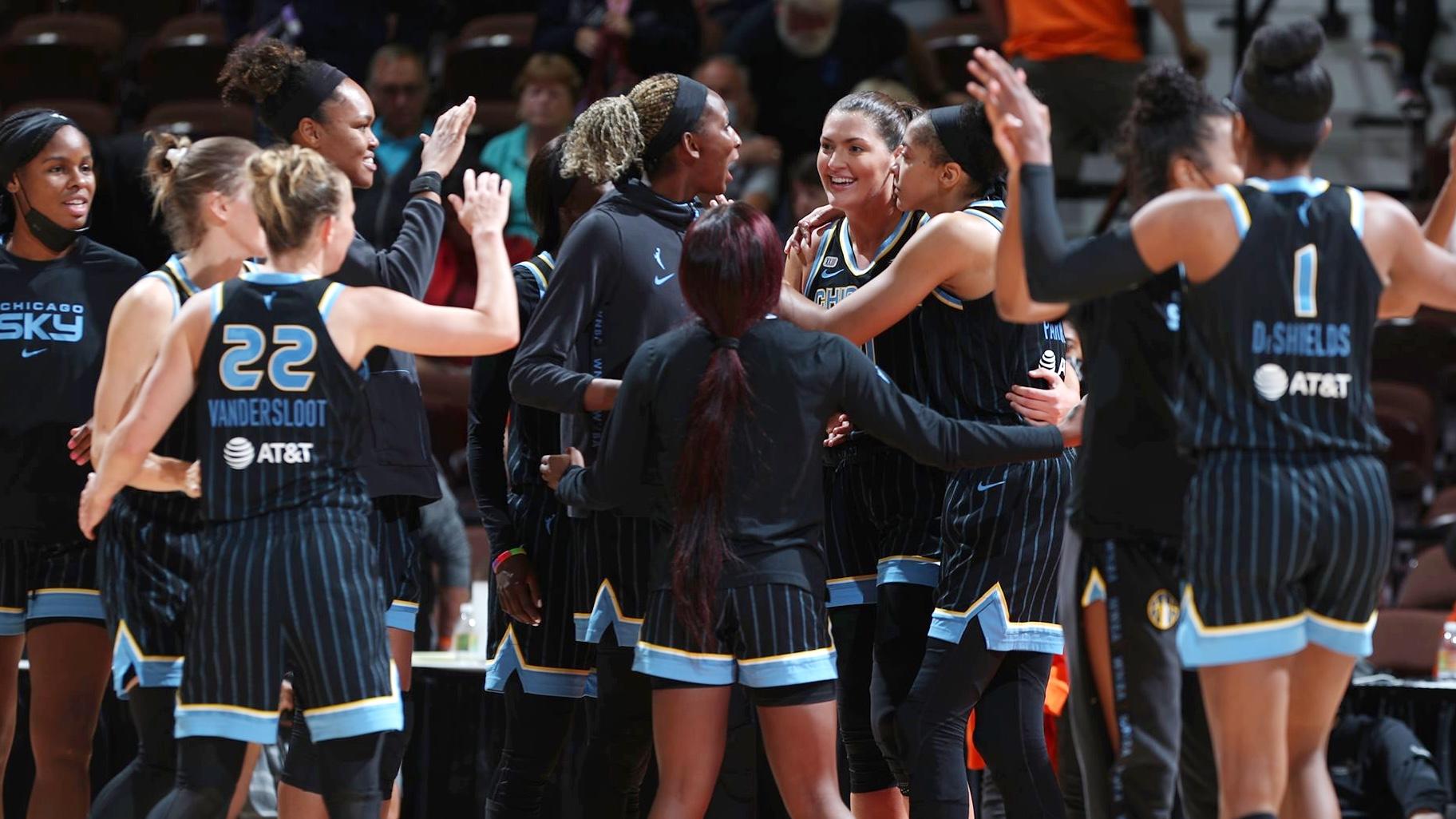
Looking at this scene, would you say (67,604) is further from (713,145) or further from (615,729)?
(713,145)

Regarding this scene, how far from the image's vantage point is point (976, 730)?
4199 millimetres

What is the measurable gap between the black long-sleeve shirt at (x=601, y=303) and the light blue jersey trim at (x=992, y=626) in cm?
93

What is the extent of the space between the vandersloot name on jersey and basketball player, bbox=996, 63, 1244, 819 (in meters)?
2.41

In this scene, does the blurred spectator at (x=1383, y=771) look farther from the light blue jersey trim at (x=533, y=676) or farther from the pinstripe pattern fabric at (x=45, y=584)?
the pinstripe pattern fabric at (x=45, y=584)

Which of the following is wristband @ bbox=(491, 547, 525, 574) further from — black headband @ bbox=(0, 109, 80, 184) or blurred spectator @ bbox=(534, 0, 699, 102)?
blurred spectator @ bbox=(534, 0, 699, 102)

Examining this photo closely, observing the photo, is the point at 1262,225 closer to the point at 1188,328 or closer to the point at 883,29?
the point at 1188,328

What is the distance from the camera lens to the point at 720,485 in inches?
143

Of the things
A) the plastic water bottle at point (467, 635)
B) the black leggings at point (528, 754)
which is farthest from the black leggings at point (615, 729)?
the plastic water bottle at point (467, 635)

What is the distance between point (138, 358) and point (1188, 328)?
2.15 meters

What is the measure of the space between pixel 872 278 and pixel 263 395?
1632 mm

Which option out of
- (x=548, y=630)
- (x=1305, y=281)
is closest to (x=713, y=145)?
(x=548, y=630)

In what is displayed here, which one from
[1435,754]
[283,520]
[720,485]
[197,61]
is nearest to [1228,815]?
[720,485]

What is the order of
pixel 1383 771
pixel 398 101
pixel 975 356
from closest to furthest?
pixel 975 356 < pixel 1383 771 < pixel 398 101

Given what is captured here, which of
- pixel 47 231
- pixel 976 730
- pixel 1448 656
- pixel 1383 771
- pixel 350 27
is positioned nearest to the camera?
pixel 976 730
